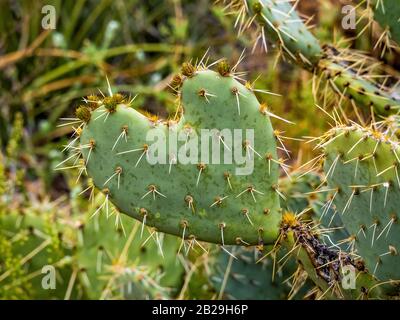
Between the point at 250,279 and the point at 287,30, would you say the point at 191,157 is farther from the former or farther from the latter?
the point at 250,279

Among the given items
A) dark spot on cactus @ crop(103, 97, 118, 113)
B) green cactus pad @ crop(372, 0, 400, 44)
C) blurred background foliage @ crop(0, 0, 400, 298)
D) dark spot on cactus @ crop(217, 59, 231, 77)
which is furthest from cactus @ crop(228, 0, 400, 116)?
blurred background foliage @ crop(0, 0, 400, 298)

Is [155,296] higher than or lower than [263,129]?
lower

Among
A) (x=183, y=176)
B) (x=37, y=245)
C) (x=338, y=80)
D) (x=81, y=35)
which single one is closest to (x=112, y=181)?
(x=183, y=176)

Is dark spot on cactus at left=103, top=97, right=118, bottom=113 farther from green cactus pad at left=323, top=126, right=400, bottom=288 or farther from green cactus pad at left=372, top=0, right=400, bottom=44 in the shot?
green cactus pad at left=372, top=0, right=400, bottom=44
